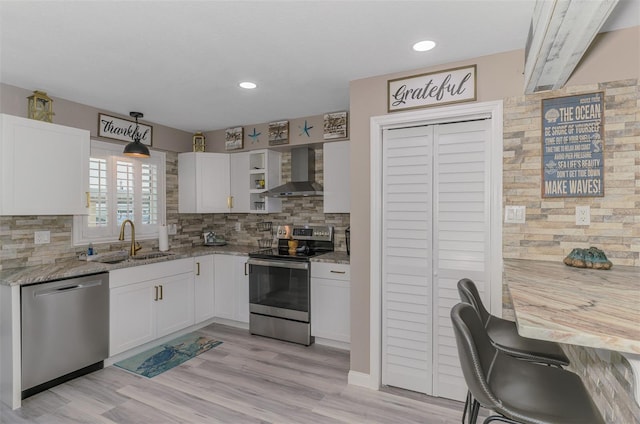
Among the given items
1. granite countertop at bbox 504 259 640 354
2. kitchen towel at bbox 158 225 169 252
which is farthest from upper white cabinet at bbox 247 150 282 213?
granite countertop at bbox 504 259 640 354

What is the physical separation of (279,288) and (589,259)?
2736mm

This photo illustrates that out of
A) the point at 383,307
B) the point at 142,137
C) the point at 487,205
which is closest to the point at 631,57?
the point at 487,205

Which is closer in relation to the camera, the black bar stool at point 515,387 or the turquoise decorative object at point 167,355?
the black bar stool at point 515,387

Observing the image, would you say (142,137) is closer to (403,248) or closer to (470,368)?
(403,248)

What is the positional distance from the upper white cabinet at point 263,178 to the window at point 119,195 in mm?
1145

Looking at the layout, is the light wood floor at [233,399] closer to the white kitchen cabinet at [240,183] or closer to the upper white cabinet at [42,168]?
the upper white cabinet at [42,168]

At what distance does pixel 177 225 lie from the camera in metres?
4.57

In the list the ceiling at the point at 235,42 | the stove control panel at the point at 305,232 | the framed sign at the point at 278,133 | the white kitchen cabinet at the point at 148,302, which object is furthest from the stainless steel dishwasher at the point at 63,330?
the framed sign at the point at 278,133

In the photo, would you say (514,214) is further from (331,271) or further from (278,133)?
(278,133)

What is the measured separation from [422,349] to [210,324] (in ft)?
9.14

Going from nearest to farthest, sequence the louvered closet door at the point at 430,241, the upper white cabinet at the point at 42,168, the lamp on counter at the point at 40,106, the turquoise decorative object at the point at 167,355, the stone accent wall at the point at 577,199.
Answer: the stone accent wall at the point at 577,199, the louvered closet door at the point at 430,241, the upper white cabinet at the point at 42,168, the lamp on counter at the point at 40,106, the turquoise decorative object at the point at 167,355

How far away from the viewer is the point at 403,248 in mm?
2658

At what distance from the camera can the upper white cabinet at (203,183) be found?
4430mm

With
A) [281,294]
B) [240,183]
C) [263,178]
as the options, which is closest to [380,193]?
[281,294]
